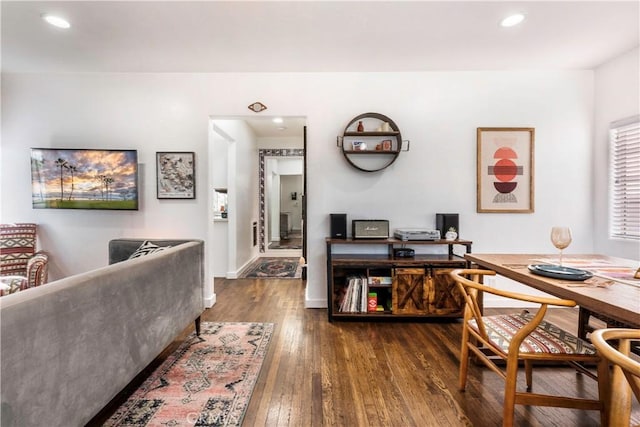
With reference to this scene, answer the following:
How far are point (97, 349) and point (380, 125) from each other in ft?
9.54

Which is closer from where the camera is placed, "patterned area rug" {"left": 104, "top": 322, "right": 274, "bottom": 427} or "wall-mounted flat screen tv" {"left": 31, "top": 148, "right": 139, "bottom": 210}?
"patterned area rug" {"left": 104, "top": 322, "right": 274, "bottom": 427}

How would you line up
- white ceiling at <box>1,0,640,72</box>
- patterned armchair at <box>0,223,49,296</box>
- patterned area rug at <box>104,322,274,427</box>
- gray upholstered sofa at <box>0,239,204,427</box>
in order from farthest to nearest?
patterned armchair at <box>0,223,49,296</box> → white ceiling at <box>1,0,640,72</box> → patterned area rug at <box>104,322,274,427</box> → gray upholstered sofa at <box>0,239,204,427</box>

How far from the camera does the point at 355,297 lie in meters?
2.73

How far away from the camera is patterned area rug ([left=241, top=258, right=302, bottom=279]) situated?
4367 mm

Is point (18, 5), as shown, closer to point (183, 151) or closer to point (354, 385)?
point (183, 151)

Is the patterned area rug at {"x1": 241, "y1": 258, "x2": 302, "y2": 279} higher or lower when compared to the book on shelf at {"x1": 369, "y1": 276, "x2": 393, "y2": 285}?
lower

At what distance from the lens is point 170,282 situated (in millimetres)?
1909

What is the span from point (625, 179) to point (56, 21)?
519cm

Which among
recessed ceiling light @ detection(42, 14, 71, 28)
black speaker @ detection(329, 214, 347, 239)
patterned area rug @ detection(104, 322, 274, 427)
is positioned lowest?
patterned area rug @ detection(104, 322, 274, 427)

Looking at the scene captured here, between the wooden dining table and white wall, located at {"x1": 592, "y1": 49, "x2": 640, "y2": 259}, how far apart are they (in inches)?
57.8

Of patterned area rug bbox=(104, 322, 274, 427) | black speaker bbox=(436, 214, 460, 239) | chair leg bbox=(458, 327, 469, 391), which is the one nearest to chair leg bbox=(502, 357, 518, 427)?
chair leg bbox=(458, 327, 469, 391)

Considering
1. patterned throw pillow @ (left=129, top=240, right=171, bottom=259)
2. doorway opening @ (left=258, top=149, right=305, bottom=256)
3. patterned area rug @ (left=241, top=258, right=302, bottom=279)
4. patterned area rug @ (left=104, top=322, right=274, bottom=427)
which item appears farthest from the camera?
doorway opening @ (left=258, top=149, right=305, bottom=256)

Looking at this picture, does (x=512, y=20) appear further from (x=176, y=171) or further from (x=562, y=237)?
(x=176, y=171)

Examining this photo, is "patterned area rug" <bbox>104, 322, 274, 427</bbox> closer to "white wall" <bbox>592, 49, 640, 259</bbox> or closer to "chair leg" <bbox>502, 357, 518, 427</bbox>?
"chair leg" <bbox>502, 357, 518, 427</bbox>
